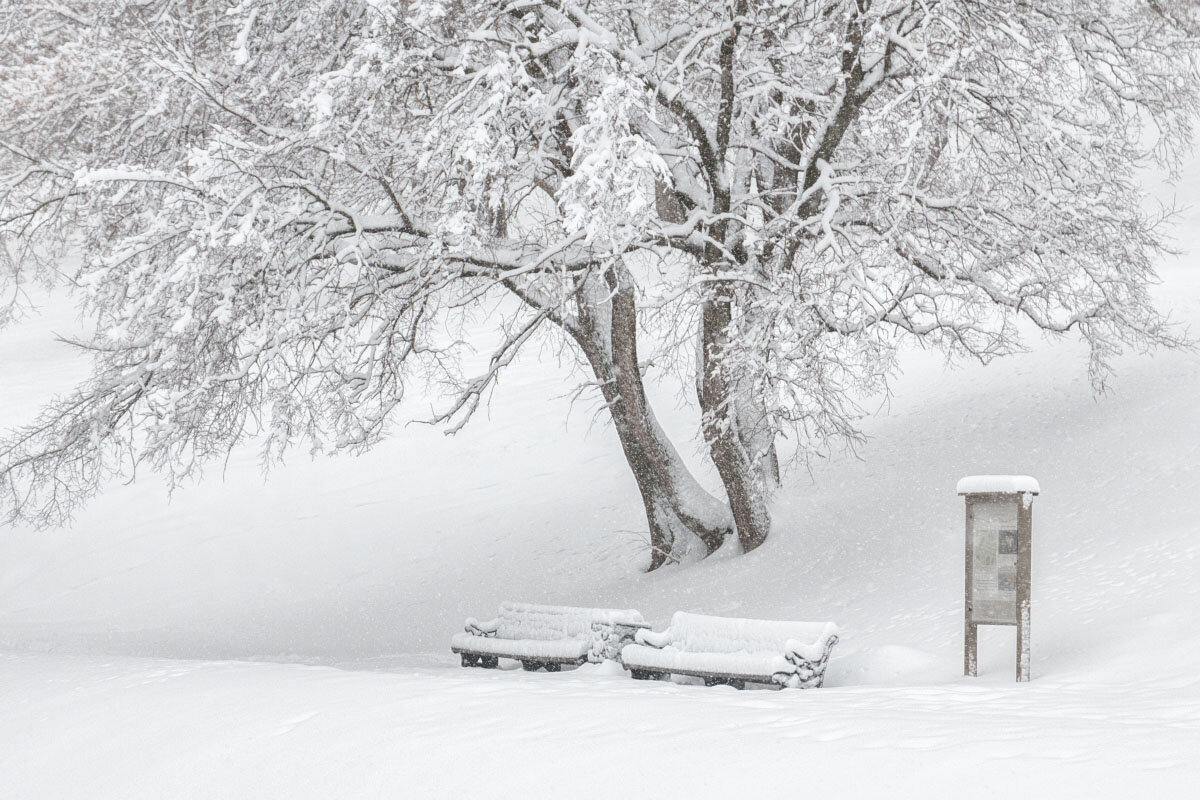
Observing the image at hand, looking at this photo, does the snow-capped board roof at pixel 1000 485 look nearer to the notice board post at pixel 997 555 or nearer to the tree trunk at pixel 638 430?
the notice board post at pixel 997 555

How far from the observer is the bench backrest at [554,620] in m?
8.68

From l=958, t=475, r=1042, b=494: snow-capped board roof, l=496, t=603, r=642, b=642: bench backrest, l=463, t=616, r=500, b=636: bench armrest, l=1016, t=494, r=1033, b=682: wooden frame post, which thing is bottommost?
l=463, t=616, r=500, b=636: bench armrest

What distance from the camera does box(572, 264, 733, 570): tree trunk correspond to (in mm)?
11773

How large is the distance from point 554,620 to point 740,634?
1.75m

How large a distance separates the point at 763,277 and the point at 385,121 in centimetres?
343

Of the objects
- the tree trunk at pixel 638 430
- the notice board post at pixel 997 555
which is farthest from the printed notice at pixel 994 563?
the tree trunk at pixel 638 430

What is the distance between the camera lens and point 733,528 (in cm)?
1241

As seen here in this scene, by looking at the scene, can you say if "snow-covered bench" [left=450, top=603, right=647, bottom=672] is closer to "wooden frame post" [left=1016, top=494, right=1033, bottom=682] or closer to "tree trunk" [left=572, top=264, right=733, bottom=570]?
"wooden frame post" [left=1016, top=494, right=1033, bottom=682]

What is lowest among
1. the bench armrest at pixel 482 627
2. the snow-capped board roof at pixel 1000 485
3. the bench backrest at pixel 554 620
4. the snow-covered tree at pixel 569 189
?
the bench armrest at pixel 482 627

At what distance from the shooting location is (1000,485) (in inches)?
278

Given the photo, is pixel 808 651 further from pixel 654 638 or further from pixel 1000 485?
pixel 1000 485

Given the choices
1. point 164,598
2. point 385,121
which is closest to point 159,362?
point 385,121

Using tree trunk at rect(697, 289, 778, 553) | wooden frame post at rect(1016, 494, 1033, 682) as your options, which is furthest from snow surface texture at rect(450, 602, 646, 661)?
wooden frame post at rect(1016, 494, 1033, 682)

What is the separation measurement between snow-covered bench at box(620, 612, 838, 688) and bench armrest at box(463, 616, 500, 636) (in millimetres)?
1528
